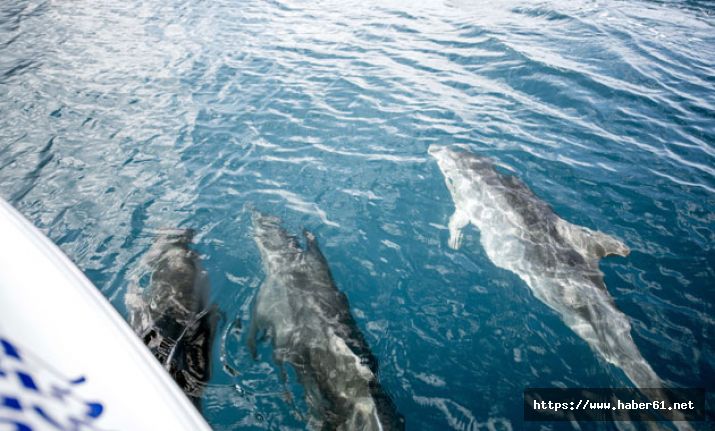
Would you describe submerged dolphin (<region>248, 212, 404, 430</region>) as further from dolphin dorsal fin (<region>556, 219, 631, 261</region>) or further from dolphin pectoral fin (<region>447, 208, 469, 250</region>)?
dolphin dorsal fin (<region>556, 219, 631, 261</region>)

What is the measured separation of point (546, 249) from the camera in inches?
251

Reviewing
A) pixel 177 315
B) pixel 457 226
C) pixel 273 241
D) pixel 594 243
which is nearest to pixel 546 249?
pixel 594 243

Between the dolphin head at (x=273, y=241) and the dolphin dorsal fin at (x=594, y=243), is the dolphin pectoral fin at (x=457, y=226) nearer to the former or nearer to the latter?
the dolphin dorsal fin at (x=594, y=243)

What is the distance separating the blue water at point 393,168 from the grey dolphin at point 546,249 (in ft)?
0.75

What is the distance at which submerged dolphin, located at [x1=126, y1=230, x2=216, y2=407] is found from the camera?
4.59 meters

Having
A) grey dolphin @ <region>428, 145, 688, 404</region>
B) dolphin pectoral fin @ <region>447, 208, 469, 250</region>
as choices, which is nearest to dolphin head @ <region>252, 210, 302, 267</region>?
dolphin pectoral fin @ <region>447, 208, 469, 250</region>

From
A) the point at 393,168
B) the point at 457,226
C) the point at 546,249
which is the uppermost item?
the point at 393,168

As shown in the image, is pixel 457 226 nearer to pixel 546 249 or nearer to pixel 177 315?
pixel 546 249

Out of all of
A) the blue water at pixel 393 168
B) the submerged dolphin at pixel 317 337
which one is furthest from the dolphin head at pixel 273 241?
the blue water at pixel 393 168

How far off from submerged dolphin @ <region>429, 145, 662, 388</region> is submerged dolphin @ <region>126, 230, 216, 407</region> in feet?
14.1

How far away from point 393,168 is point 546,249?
3.52 m

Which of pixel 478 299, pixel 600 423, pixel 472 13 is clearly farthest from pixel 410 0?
pixel 600 423

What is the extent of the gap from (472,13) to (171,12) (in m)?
14.7

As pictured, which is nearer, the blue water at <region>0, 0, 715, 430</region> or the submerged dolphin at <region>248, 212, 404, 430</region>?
the submerged dolphin at <region>248, 212, 404, 430</region>
